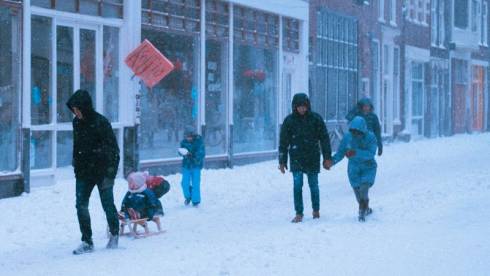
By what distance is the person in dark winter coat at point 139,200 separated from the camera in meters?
11.5

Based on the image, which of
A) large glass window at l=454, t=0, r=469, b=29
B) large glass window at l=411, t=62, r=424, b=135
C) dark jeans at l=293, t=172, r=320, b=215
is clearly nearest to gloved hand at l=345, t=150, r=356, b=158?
dark jeans at l=293, t=172, r=320, b=215

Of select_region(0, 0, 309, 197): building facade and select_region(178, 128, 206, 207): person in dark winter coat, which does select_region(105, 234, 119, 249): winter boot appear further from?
select_region(0, 0, 309, 197): building facade

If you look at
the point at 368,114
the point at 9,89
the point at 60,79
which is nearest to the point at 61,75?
the point at 60,79

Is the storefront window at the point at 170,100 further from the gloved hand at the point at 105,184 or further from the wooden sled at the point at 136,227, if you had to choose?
the gloved hand at the point at 105,184

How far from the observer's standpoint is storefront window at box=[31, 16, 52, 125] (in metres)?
16.1

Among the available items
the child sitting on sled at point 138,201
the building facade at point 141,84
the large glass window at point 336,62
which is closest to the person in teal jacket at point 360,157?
the child sitting on sled at point 138,201

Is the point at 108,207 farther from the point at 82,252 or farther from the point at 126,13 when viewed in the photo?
the point at 126,13

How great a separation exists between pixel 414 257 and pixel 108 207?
10.9 feet

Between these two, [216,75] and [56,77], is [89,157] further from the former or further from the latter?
[216,75]

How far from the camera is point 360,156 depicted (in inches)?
511

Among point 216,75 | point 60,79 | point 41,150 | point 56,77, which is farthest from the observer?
point 216,75

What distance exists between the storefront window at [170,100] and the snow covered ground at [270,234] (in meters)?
0.82

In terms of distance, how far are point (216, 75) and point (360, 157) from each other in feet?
30.4

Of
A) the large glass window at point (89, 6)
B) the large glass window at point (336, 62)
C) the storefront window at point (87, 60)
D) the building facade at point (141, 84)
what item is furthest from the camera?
the large glass window at point (336, 62)
